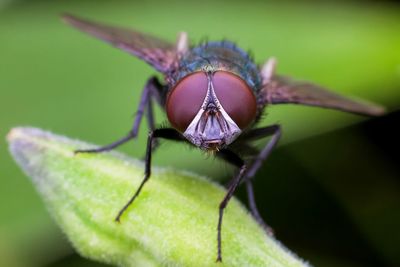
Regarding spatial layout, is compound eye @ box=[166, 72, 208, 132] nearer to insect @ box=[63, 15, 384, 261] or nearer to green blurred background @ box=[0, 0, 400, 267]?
insect @ box=[63, 15, 384, 261]

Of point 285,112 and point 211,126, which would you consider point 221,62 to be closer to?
point 211,126

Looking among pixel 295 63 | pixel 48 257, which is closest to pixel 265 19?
pixel 295 63

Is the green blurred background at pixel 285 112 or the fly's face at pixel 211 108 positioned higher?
the fly's face at pixel 211 108

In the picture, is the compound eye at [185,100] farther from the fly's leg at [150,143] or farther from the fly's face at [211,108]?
the fly's leg at [150,143]

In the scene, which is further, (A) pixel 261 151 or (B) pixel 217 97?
(A) pixel 261 151

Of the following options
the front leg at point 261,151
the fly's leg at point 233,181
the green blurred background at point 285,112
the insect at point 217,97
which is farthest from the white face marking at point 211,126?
the green blurred background at point 285,112

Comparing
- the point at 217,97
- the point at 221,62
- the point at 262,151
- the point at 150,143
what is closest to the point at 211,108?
the point at 217,97
